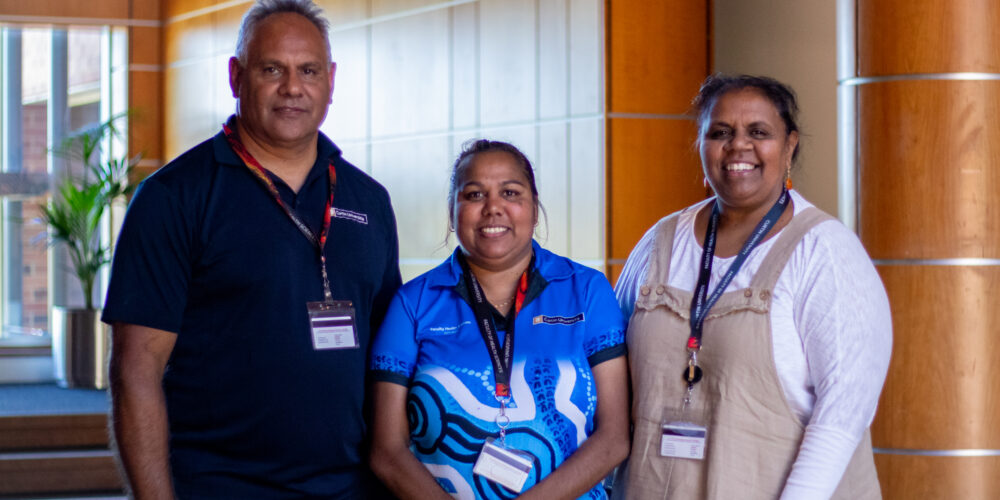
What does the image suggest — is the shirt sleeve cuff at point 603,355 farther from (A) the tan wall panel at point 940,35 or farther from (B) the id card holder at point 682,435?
(A) the tan wall panel at point 940,35

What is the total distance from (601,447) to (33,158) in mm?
8745

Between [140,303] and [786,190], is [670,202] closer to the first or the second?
[786,190]

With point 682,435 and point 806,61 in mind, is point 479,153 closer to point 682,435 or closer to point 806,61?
point 682,435

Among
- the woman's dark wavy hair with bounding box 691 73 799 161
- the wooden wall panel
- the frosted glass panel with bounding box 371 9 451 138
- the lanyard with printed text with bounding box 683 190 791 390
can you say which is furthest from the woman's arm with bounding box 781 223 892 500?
the wooden wall panel

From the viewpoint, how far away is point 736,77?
2373mm

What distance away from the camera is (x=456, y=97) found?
7.52m

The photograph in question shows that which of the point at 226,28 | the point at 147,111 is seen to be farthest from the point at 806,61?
the point at 147,111

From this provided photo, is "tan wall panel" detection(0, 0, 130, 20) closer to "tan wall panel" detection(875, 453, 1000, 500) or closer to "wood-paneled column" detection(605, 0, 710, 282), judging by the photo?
"wood-paneled column" detection(605, 0, 710, 282)

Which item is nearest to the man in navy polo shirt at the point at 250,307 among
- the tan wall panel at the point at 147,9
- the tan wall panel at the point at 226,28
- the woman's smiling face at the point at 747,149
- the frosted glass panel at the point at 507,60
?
the woman's smiling face at the point at 747,149

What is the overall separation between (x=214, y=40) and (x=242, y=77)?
7.71 metres

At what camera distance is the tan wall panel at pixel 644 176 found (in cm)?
652

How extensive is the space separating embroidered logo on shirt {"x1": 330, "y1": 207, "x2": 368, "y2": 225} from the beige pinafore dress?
683 mm

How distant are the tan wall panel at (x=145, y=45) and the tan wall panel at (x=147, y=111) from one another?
0.41ft

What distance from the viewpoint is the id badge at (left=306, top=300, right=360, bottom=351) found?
2.25 meters
